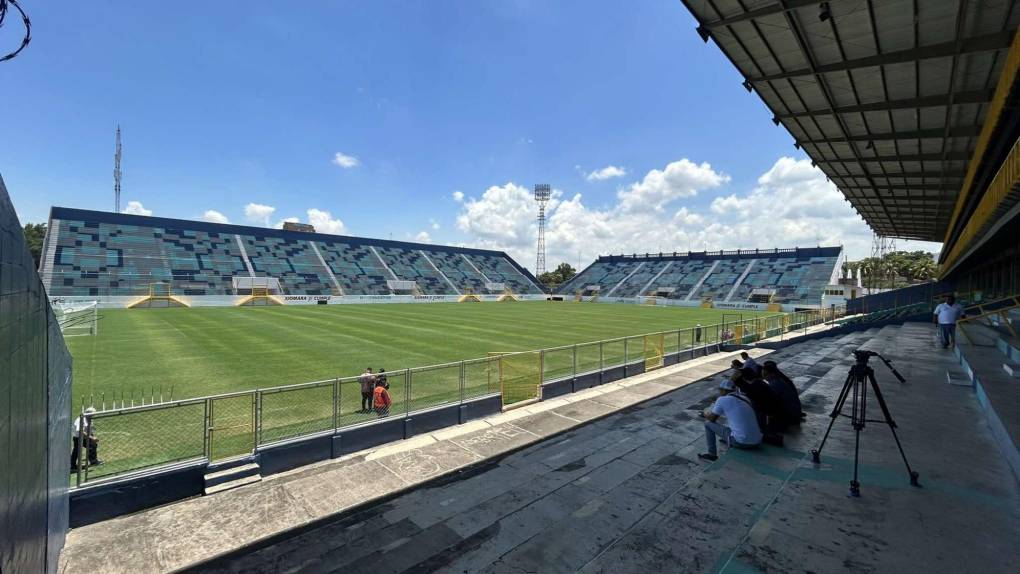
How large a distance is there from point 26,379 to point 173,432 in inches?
219

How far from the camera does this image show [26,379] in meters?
3.17

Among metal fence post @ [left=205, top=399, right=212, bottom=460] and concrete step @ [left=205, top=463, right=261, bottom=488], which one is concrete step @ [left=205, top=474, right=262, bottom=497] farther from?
metal fence post @ [left=205, top=399, right=212, bottom=460]

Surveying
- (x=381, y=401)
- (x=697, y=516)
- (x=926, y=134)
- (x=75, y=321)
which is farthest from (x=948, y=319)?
(x=75, y=321)

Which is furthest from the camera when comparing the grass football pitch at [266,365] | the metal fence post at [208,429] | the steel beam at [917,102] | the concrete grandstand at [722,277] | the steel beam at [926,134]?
the concrete grandstand at [722,277]

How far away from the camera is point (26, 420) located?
10.2 ft

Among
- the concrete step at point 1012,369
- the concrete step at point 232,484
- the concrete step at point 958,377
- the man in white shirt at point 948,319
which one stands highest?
the man in white shirt at point 948,319

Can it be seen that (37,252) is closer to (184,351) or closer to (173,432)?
(184,351)

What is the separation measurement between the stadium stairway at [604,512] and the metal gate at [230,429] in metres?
1.07

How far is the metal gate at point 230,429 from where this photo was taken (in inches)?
267

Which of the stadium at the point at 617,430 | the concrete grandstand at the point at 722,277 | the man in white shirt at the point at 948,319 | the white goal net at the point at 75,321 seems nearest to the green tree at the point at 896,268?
the concrete grandstand at the point at 722,277

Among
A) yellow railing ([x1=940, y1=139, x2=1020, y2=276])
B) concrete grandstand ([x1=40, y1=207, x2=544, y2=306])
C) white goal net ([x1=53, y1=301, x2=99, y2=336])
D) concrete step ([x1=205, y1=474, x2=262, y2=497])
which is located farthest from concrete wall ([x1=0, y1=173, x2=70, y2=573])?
concrete grandstand ([x1=40, y1=207, x2=544, y2=306])

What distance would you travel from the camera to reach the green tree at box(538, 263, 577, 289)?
4496 inches

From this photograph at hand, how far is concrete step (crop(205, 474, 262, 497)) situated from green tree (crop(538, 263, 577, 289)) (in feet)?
347

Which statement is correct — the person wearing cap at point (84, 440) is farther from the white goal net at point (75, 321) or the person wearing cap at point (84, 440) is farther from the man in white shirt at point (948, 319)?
the man in white shirt at point (948, 319)
